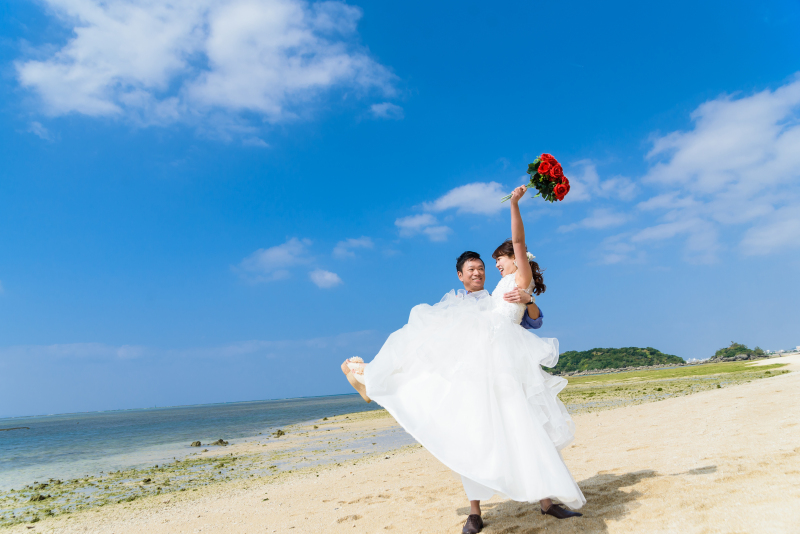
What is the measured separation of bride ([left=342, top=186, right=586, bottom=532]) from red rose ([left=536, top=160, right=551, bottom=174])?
2.29ft

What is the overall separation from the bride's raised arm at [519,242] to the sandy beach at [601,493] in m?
2.44

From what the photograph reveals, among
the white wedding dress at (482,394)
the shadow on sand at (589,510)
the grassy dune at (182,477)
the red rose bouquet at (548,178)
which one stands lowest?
the grassy dune at (182,477)

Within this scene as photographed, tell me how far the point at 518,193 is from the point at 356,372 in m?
2.60

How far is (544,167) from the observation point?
516 cm

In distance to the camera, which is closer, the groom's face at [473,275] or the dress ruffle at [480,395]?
the dress ruffle at [480,395]

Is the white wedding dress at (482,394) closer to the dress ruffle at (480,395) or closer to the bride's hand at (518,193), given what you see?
the dress ruffle at (480,395)

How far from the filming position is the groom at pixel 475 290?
465 cm

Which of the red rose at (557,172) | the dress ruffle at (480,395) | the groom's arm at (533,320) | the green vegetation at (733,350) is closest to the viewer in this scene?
the dress ruffle at (480,395)

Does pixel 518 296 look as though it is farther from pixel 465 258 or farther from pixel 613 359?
pixel 613 359

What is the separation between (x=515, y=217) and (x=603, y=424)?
1031 centimetres

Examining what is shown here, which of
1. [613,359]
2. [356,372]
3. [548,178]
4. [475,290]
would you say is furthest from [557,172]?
[613,359]

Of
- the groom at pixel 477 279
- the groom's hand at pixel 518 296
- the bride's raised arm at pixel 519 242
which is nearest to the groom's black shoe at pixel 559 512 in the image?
the groom at pixel 477 279

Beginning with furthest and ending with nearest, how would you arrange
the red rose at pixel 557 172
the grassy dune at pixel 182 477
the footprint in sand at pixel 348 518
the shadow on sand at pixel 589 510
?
1. the grassy dune at pixel 182 477
2. the footprint in sand at pixel 348 518
3. the red rose at pixel 557 172
4. the shadow on sand at pixel 589 510

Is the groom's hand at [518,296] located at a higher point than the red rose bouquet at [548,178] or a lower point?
lower
